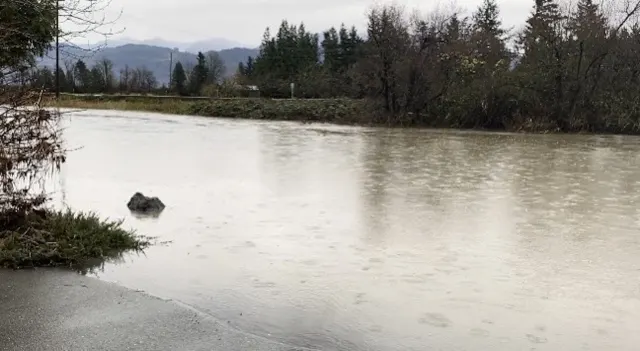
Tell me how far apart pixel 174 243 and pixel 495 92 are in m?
29.8

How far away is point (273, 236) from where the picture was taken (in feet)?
29.8

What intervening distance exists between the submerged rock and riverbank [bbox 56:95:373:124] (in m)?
28.0

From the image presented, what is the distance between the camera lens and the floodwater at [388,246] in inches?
227

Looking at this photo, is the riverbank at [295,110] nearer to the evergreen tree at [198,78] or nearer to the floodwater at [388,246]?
the evergreen tree at [198,78]

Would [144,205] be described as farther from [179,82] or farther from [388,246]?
[179,82]

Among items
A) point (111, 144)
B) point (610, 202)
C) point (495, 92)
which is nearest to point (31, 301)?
point (610, 202)

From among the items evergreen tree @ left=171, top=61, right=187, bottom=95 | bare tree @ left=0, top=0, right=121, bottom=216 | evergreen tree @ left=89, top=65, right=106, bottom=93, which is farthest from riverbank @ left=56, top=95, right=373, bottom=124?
bare tree @ left=0, top=0, right=121, bottom=216

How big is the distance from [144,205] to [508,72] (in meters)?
29.5

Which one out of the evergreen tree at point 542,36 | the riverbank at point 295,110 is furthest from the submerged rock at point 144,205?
the evergreen tree at point 542,36

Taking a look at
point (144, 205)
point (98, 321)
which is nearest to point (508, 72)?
point (144, 205)

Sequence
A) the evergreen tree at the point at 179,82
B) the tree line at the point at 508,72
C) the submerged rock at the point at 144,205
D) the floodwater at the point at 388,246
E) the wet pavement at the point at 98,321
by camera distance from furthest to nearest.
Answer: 1. the evergreen tree at the point at 179,82
2. the tree line at the point at 508,72
3. the submerged rock at the point at 144,205
4. the floodwater at the point at 388,246
5. the wet pavement at the point at 98,321

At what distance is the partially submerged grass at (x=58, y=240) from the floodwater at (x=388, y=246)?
321 millimetres

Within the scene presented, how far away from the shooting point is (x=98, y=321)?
5.04m

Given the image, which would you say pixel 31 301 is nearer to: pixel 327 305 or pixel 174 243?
pixel 327 305
